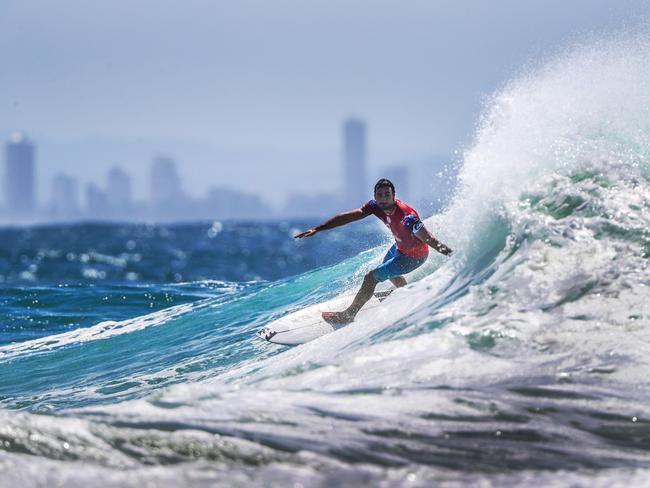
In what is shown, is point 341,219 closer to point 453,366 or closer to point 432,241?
point 432,241

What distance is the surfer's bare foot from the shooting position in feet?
32.0

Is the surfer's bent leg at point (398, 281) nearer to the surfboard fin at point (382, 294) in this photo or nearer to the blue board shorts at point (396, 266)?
the surfboard fin at point (382, 294)

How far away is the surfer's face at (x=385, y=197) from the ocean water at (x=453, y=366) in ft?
2.77

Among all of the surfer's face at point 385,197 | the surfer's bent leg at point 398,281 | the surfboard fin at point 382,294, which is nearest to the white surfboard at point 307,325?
the surfboard fin at point 382,294

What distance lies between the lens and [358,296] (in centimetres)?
957

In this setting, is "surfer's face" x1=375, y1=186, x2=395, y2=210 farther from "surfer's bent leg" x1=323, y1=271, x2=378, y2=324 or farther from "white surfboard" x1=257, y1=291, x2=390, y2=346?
"white surfboard" x1=257, y1=291, x2=390, y2=346

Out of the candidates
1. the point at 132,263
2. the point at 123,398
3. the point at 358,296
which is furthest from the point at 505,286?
the point at 132,263

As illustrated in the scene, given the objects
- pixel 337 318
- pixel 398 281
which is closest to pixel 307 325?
pixel 337 318

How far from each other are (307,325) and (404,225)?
179 cm

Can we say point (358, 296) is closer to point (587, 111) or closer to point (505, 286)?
point (505, 286)

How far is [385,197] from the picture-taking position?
930 centimetres

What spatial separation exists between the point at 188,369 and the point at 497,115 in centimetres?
503

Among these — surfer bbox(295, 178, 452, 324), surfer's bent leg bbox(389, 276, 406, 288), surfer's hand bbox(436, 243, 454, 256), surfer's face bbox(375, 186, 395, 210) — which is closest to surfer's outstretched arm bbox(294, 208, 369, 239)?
surfer bbox(295, 178, 452, 324)

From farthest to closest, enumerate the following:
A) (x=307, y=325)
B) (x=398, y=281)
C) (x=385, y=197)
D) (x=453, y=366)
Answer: (x=398, y=281) → (x=307, y=325) → (x=385, y=197) → (x=453, y=366)
